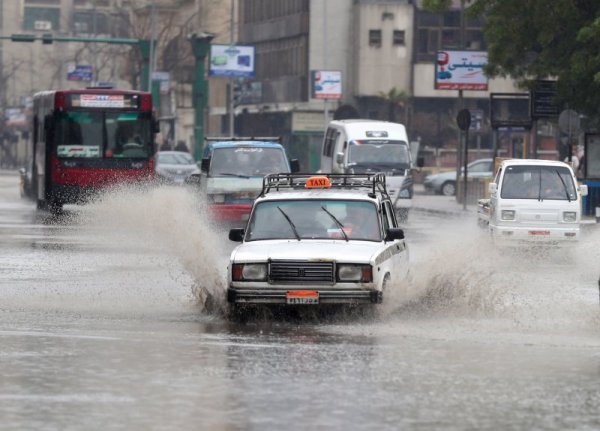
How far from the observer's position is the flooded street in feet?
35.6

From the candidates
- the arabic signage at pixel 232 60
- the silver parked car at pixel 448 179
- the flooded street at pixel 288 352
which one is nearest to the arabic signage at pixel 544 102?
the silver parked car at pixel 448 179

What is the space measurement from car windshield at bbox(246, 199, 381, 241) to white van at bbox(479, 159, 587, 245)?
12.7 metres

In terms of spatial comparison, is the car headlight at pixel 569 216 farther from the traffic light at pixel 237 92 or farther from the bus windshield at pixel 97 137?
the traffic light at pixel 237 92

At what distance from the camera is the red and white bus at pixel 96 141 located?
137ft

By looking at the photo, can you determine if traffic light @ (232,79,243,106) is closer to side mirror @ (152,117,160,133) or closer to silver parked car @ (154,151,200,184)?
silver parked car @ (154,151,200,184)

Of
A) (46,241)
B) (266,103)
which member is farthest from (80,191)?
(266,103)

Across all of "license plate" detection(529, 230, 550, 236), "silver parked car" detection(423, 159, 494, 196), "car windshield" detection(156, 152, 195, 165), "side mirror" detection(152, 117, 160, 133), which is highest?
"side mirror" detection(152, 117, 160, 133)

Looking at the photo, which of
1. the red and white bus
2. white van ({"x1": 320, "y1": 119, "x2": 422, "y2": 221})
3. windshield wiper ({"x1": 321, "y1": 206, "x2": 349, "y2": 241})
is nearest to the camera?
windshield wiper ({"x1": 321, "y1": 206, "x2": 349, "y2": 241})

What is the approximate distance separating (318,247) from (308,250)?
0.19m

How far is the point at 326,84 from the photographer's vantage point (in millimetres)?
81188

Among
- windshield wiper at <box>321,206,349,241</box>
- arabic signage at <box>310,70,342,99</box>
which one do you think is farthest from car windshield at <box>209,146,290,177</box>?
arabic signage at <box>310,70,342,99</box>

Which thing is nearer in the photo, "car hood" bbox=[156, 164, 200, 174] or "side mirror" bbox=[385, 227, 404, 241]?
"side mirror" bbox=[385, 227, 404, 241]

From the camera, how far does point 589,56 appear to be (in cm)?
4288

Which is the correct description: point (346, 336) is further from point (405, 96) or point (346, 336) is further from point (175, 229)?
point (405, 96)
